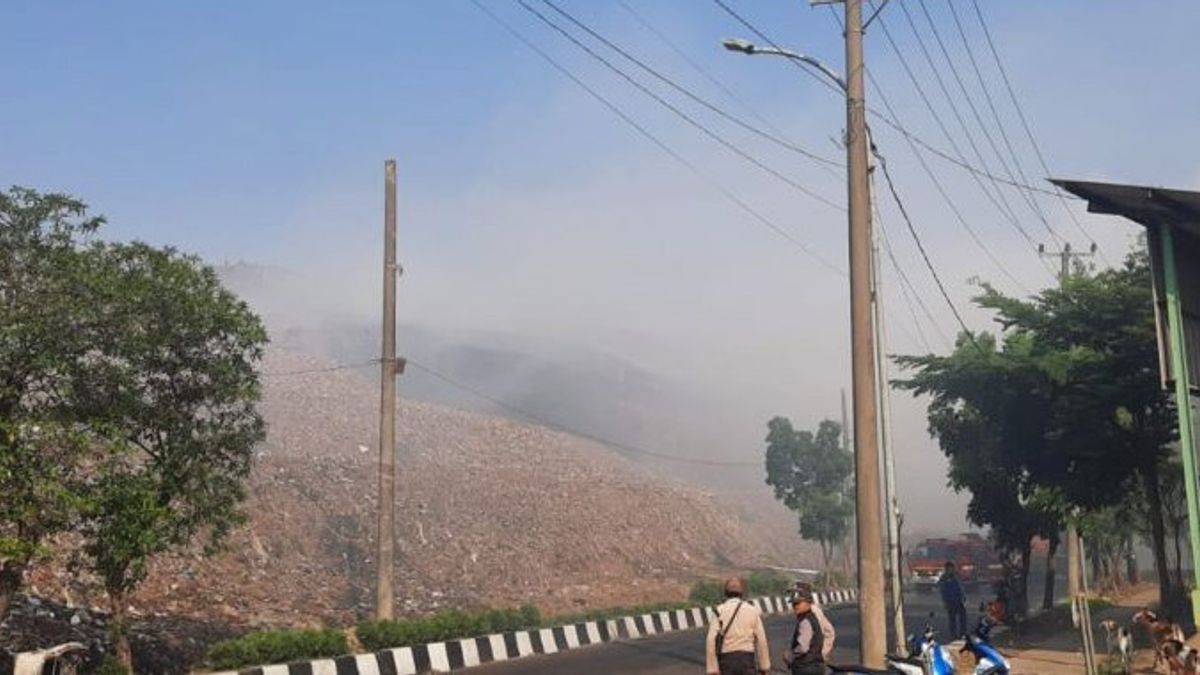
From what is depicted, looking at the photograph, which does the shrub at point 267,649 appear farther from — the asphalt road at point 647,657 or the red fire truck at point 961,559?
the red fire truck at point 961,559

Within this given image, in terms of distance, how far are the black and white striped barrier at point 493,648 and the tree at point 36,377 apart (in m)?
3.02

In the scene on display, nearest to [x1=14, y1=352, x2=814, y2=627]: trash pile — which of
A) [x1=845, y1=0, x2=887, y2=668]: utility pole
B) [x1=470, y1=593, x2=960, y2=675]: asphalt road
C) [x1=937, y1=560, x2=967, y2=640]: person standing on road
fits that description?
[x1=470, y1=593, x2=960, y2=675]: asphalt road

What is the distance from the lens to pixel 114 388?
15609 millimetres

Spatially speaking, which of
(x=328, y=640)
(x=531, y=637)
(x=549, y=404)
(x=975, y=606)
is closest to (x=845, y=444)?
(x=975, y=606)

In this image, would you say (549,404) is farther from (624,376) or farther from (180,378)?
(180,378)

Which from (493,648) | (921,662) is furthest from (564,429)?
(921,662)

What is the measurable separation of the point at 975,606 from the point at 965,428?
11134mm

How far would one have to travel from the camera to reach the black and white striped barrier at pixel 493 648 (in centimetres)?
1680

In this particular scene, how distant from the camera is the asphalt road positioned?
60.9 feet

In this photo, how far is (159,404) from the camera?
16.7m

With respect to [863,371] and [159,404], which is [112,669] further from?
[863,371]

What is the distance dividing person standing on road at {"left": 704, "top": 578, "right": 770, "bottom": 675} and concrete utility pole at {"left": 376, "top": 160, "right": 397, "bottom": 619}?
10.4 m

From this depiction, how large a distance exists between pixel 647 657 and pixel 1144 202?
37.5 ft

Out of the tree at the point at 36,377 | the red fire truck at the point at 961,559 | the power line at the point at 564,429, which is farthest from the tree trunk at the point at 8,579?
the power line at the point at 564,429
